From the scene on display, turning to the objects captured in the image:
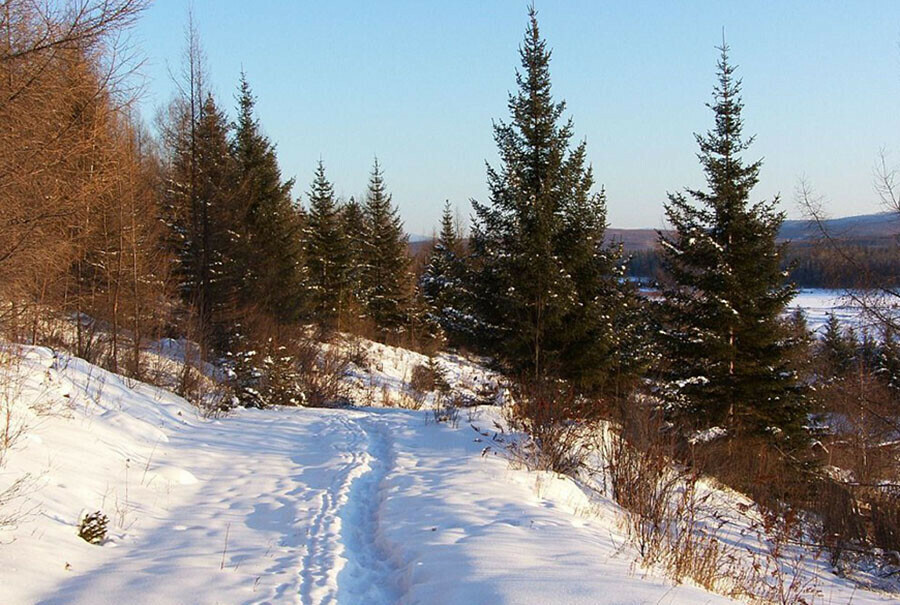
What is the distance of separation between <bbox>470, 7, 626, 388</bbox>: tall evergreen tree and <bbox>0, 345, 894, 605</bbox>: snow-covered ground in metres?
5.58

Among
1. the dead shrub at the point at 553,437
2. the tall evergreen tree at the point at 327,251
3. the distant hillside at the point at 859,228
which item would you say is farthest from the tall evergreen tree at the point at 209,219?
the distant hillside at the point at 859,228

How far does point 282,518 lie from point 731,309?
13.5m

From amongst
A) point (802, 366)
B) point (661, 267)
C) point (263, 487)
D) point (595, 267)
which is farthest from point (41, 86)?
point (802, 366)

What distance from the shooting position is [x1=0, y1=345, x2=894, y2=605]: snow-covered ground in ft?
13.6

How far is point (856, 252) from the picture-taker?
41.3ft

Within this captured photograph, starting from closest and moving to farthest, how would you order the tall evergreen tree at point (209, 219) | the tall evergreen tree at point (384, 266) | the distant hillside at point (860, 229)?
the distant hillside at point (860, 229) → the tall evergreen tree at point (209, 219) → the tall evergreen tree at point (384, 266)

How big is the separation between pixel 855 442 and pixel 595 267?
26.0 feet

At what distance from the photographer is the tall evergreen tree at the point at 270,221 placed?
80.5 ft

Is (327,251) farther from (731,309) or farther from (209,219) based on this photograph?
(731,309)

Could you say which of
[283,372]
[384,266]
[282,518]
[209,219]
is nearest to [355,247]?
[384,266]

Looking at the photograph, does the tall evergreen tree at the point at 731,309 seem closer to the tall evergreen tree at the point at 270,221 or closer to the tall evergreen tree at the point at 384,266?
the tall evergreen tree at the point at 270,221

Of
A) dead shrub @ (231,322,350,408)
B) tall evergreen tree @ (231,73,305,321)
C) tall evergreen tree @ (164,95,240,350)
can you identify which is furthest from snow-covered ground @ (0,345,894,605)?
tall evergreen tree @ (231,73,305,321)

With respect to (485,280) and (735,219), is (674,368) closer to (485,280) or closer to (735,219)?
(735,219)

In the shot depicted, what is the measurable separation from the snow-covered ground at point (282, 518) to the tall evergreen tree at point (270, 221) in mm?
14130
